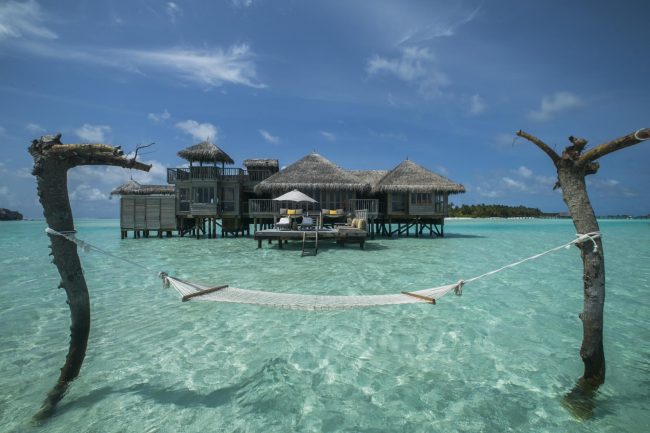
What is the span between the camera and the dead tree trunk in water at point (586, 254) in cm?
320

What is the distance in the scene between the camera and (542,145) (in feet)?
11.2

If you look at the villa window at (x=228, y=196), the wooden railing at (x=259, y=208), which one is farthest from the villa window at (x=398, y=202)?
the villa window at (x=228, y=196)

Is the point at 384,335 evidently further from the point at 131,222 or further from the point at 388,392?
the point at 131,222

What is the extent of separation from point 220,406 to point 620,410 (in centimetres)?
408

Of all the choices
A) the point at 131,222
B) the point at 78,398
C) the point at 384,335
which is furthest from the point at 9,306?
the point at 131,222

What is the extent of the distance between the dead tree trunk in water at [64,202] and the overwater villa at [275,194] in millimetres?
14635

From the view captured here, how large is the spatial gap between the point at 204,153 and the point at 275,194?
525 cm

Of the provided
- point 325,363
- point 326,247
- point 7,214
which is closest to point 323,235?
point 326,247

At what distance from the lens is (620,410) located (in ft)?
10.7

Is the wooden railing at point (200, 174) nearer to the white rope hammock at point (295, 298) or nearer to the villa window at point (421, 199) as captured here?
the villa window at point (421, 199)

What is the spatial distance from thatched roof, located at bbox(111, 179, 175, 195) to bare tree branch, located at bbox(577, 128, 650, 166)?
26.1m

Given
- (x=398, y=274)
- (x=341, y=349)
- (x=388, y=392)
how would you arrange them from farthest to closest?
(x=398, y=274), (x=341, y=349), (x=388, y=392)

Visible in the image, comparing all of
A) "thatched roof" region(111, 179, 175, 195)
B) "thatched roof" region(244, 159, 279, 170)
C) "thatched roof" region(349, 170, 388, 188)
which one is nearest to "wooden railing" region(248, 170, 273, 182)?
"thatched roof" region(244, 159, 279, 170)

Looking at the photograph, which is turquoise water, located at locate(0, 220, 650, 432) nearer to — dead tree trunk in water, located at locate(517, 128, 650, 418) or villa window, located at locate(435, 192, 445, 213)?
dead tree trunk in water, located at locate(517, 128, 650, 418)
